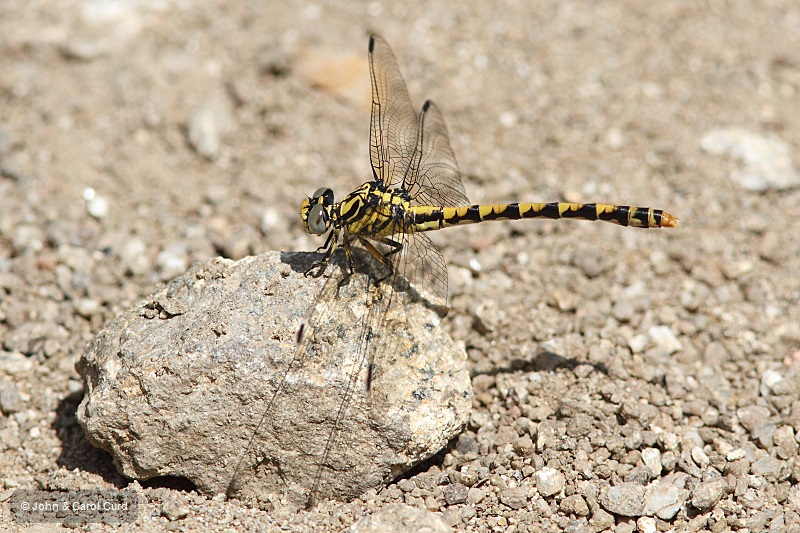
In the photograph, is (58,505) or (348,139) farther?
(348,139)

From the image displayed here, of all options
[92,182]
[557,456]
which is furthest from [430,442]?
[92,182]

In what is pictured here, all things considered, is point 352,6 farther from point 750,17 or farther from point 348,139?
point 750,17

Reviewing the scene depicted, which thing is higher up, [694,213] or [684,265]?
[694,213]

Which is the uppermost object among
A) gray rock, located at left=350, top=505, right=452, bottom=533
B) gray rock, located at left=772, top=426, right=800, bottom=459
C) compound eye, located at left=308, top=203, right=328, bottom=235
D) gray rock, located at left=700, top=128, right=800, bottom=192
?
gray rock, located at left=700, top=128, right=800, bottom=192

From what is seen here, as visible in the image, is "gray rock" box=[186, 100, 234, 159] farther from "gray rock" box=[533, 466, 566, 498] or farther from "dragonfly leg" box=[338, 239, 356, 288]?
"gray rock" box=[533, 466, 566, 498]

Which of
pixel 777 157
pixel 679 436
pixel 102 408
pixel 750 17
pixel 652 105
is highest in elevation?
pixel 750 17

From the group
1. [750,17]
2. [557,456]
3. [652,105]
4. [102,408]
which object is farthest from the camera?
[750,17]

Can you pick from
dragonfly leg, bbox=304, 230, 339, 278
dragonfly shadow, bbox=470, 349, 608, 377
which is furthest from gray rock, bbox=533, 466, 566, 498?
dragonfly leg, bbox=304, 230, 339, 278

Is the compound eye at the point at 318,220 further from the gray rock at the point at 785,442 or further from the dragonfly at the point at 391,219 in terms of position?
the gray rock at the point at 785,442
